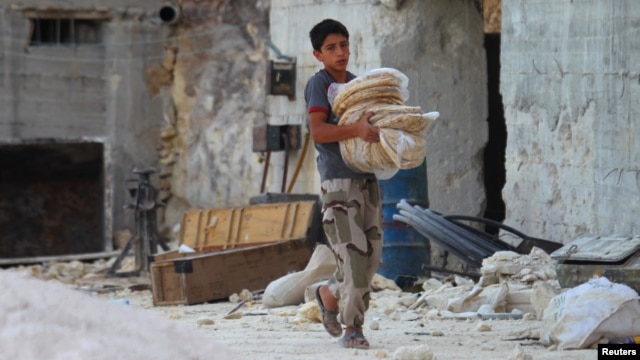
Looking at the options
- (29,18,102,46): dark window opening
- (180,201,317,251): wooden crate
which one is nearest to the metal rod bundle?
(180,201,317,251): wooden crate

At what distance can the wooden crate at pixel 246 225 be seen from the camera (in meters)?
13.3

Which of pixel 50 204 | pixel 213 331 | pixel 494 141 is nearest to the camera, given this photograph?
pixel 213 331

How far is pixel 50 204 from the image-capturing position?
20.0m

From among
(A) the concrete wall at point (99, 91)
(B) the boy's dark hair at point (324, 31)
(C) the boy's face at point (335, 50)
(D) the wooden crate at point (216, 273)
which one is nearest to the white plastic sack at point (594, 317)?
(C) the boy's face at point (335, 50)

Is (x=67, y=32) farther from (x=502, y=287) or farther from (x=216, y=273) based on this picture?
(x=502, y=287)

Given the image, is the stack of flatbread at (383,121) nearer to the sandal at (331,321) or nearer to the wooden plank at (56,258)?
the sandal at (331,321)

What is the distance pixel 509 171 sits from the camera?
37.8 feet

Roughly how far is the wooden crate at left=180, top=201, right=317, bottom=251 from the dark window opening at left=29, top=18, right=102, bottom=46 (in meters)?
5.30

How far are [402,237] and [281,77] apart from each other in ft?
12.7

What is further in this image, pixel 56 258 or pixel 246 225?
pixel 56 258

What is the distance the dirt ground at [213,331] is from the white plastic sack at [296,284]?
0.12 m

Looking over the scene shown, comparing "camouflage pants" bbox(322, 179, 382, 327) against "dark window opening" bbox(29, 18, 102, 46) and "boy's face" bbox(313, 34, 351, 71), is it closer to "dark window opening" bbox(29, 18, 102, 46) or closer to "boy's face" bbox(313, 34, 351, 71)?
"boy's face" bbox(313, 34, 351, 71)

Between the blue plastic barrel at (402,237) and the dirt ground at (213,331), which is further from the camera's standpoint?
the blue plastic barrel at (402,237)

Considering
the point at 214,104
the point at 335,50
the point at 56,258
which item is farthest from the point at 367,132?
the point at 214,104
